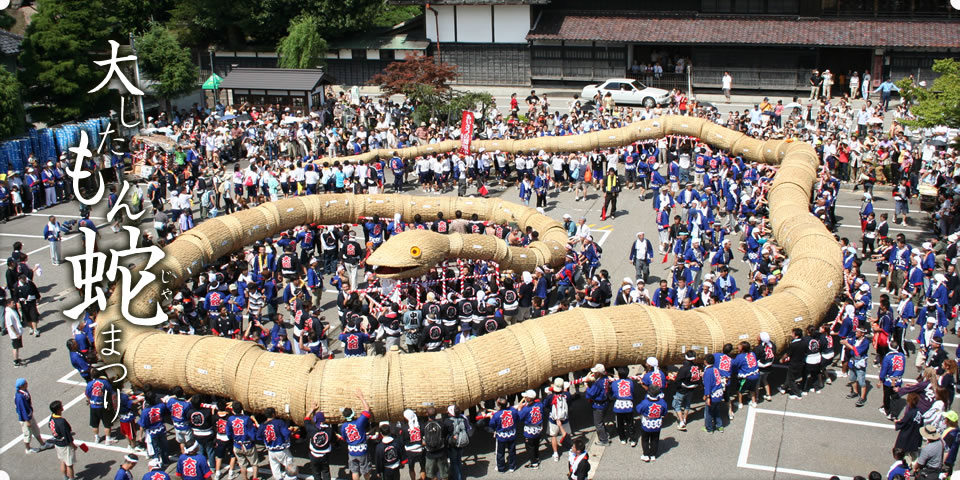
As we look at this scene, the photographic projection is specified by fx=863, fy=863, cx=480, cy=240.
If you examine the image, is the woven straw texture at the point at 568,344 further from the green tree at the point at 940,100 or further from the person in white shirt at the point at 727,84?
the person in white shirt at the point at 727,84

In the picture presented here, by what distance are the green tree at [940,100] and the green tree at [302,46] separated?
107 feet

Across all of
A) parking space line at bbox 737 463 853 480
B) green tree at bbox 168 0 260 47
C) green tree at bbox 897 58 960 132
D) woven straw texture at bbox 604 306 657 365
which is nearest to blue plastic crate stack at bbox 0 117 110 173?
green tree at bbox 168 0 260 47

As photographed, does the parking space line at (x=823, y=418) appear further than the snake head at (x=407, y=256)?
No

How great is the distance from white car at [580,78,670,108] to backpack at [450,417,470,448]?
32.1 meters

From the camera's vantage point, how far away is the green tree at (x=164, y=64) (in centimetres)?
4303

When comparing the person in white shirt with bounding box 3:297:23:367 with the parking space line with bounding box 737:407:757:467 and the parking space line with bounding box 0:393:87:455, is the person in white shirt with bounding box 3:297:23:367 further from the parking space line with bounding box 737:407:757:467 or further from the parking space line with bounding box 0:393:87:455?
the parking space line with bounding box 737:407:757:467

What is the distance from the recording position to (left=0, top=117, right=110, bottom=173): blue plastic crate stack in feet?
107

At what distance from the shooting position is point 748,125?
36406 millimetres

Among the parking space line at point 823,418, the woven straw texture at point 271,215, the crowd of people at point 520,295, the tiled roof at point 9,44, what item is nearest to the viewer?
the crowd of people at point 520,295

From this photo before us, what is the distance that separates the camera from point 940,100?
25.0 m

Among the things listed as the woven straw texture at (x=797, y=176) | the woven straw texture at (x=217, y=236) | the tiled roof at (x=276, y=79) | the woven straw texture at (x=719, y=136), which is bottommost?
the woven straw texture at (x=217, y=236)

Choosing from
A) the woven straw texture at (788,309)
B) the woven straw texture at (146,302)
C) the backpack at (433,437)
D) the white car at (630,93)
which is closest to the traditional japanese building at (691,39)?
the white car at (630,93)

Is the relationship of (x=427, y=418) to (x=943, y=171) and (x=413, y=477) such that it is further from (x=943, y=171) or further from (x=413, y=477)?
(x=943, y=171)

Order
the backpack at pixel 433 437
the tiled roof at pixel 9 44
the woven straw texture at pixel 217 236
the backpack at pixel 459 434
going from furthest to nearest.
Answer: the tiled roof at pixel 9 44 → the woven straw texture at pixel 217 236 → the backpack at pixel 459 434 → the backpack at pixel 433 437
